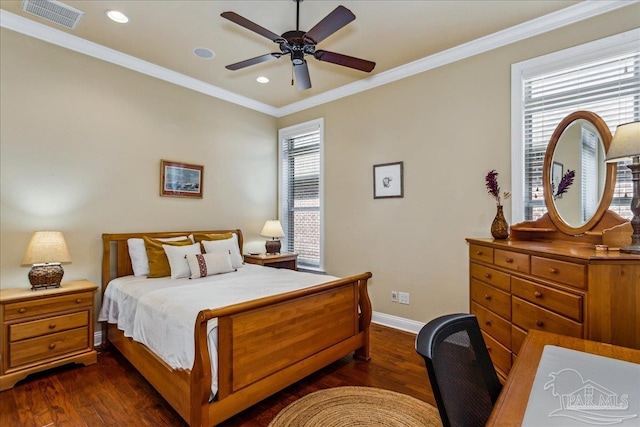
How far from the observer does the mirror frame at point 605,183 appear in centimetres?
221

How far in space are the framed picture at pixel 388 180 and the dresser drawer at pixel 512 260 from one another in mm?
1473

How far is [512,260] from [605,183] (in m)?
0.83

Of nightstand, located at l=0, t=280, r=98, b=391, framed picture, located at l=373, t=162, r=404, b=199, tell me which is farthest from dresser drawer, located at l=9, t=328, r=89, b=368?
framed picture, located at l=373, t=162, r=404, b=199

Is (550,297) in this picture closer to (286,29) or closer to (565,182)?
(565,182)

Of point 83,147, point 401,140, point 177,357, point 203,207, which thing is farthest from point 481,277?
point 83,147

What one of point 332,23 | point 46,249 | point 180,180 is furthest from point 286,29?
point 46,249

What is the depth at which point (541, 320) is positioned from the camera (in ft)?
6.46

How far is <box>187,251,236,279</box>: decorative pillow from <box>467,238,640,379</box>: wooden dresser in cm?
239

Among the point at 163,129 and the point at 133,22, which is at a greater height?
the point at 133,22

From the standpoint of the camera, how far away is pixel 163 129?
3.79 m

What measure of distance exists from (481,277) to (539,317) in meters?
0.63

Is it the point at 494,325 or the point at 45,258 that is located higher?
the point at 45,258

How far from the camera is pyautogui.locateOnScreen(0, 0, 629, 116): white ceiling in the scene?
2.59 metres

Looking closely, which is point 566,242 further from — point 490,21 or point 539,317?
point 490,21
